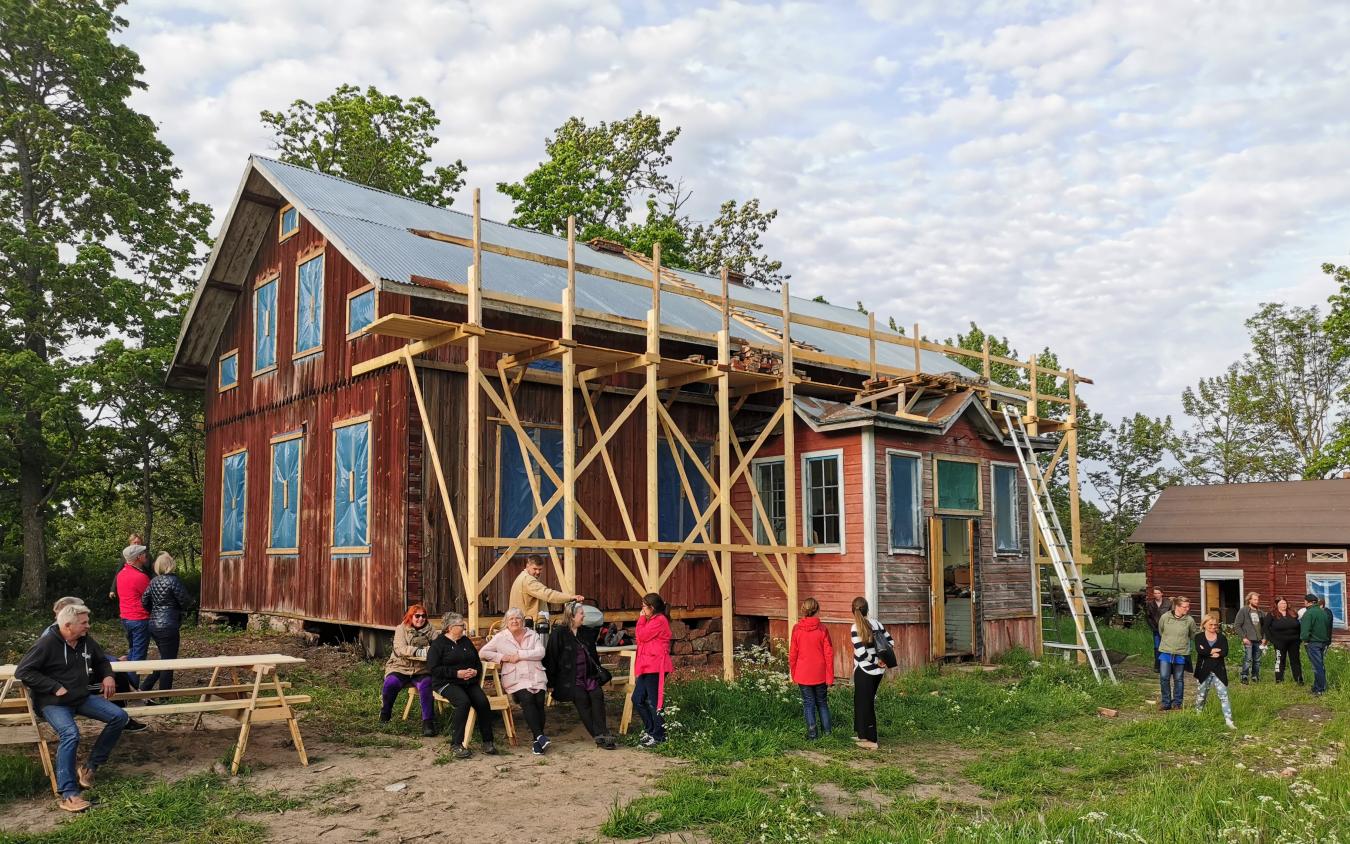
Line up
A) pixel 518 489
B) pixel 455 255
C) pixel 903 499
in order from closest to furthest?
pixel 518 489
pixel 455 255
pixel 903 499

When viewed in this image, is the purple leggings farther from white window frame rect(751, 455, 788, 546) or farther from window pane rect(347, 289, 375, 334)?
white window frame rect(751, 455, 788, 546)

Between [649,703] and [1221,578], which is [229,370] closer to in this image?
[649,703]

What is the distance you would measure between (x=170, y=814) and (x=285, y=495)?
10.9 m

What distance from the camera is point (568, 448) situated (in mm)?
12789

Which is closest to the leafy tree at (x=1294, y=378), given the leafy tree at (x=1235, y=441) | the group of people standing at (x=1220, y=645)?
the leafy tree at (x=1235, y=441)

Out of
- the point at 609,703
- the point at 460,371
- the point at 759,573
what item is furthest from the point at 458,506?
the point at 759,573

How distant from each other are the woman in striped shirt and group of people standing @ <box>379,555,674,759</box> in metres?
1.94

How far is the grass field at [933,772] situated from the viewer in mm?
7609

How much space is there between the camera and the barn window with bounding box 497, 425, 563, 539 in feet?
50.4

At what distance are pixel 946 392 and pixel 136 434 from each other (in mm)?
17603

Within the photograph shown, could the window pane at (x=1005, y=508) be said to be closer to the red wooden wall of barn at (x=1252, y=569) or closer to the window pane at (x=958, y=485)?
the window pane at (x=958, y=485)

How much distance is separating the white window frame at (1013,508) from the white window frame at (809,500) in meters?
3.25

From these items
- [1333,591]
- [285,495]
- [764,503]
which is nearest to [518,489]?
[764,503]

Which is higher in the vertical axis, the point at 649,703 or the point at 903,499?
the point at 903,499
